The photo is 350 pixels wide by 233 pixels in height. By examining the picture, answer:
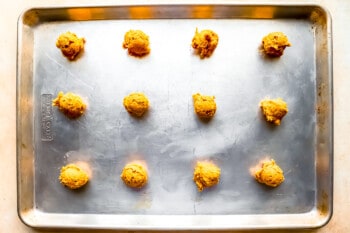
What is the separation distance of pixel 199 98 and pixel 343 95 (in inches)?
21.3

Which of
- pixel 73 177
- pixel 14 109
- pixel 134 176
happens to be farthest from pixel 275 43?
pixel 14 109

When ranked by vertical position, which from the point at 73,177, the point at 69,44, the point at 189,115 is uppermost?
the point at 69,44

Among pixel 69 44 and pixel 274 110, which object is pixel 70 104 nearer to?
pixel 69 44

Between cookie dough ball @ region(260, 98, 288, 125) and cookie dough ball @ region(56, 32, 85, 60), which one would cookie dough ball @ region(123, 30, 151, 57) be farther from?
cookie dough ball @ region(260, 98, 288, 125)

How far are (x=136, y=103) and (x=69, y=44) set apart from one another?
0.32m

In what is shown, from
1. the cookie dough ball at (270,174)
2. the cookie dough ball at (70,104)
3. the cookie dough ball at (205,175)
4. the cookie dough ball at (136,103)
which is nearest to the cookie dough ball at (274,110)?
the cookie dough ball at (270,174)

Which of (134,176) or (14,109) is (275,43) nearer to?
(134,176)

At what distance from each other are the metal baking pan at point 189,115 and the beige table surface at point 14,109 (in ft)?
0.25

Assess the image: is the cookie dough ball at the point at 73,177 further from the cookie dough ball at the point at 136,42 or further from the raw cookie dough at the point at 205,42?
the raw cookie dough at the point at 205,42

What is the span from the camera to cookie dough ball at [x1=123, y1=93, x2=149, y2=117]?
1.38 m

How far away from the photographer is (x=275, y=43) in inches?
54.4

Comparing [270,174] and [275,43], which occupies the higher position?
[275,43]

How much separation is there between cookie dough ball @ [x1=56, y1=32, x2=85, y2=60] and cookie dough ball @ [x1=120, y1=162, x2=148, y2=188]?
462 mm

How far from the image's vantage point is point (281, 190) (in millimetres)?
1438
